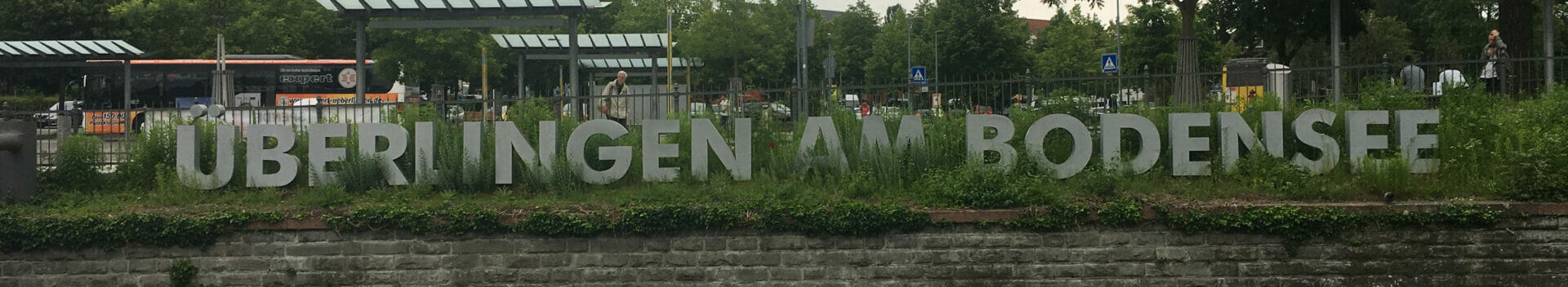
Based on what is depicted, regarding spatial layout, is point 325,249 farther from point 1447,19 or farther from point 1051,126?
point 1447,19

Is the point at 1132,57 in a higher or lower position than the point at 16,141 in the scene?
higher

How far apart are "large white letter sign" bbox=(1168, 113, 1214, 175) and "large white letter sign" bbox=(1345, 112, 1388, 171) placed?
112 cm

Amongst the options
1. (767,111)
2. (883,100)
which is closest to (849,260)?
(883,100)

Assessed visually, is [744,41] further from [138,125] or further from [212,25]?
[138,125]

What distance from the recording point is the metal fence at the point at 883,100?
10.4m

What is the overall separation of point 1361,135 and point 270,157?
9.19 m

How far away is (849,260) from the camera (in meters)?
9.24

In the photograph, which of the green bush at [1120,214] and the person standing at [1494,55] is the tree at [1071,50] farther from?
the green bush at [1120,214]

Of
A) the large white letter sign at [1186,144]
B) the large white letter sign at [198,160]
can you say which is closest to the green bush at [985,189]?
the large white letter sign at [1186,144]

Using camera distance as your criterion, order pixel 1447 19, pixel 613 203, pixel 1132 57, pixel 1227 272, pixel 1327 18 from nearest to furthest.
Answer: pixel 1227 272, pixel 613 203, pixel 1327 18, pixel 1447 19, pixel 1132 57

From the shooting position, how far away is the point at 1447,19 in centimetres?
3631

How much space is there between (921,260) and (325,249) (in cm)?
463

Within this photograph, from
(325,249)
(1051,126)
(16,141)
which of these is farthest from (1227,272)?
(16,141)

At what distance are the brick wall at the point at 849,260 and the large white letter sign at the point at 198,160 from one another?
Answer: 104cm
